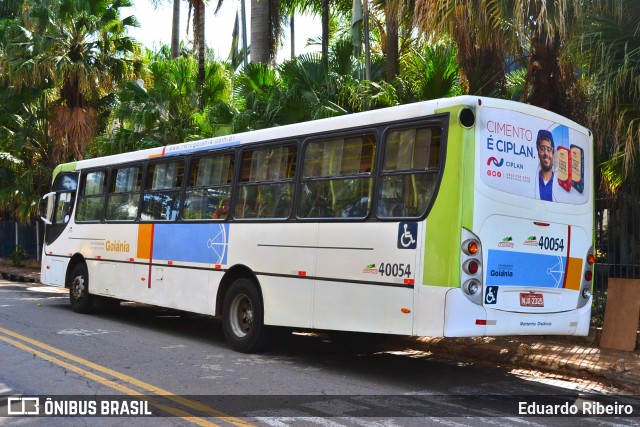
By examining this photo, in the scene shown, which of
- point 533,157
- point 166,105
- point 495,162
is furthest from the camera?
point 166,105

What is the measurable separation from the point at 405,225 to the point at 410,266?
17.8 inches

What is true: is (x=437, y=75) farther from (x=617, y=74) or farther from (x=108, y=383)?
(x=108, y=383)

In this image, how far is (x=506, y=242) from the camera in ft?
26.2

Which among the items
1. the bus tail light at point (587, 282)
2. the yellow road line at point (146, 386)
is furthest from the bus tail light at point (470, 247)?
the yellow road line at point (146, 386)

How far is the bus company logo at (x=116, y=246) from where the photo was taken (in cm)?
1326

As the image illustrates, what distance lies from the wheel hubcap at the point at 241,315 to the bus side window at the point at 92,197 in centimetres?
482

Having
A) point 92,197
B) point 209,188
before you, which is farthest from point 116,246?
point 209,188

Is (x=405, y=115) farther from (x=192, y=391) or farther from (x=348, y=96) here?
(x=348, y=96)

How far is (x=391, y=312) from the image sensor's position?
8172 millimetres

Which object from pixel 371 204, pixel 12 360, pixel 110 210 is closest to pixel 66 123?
pixel 110 210

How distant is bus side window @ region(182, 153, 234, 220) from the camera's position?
1100 centimetres

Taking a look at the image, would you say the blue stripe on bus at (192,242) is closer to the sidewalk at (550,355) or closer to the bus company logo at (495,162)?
the sidewalk at (550,355)

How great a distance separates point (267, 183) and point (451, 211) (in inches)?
130

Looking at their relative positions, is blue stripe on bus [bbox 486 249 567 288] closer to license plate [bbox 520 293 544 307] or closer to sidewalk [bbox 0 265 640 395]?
license plate [bbox 520 293 544 307]
